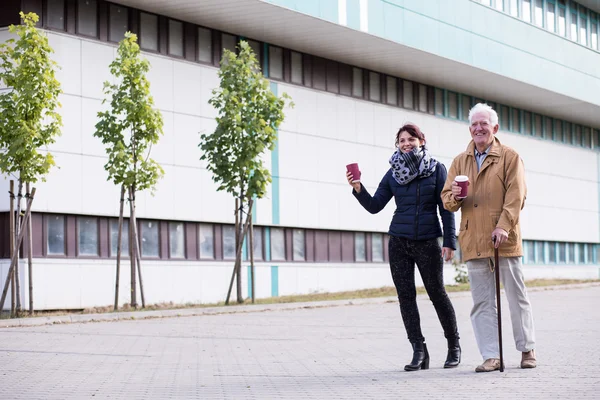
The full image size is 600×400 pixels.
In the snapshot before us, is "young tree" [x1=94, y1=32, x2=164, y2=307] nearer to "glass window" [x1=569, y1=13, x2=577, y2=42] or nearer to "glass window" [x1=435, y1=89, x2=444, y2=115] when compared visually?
"glass window" [x1=435, y1=89, x2=444, y2=115]

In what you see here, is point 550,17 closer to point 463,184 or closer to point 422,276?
point 422,276

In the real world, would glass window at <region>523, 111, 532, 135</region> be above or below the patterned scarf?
above

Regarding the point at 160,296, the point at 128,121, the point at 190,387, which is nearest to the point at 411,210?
the point at 190,387

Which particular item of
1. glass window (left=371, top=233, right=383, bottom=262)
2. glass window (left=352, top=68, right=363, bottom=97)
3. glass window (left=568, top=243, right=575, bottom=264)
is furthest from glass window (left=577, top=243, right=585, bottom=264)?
glass window (left=352, top=68, right=363, bottom=97)

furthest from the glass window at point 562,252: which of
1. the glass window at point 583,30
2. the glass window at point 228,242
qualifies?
the glass window at point 228,242

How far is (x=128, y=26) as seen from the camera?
28281 millimetres

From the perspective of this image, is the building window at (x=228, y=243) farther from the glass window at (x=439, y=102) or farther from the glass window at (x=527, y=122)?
the glass window at (x=527, y=122)

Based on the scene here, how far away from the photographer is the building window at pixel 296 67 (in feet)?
112

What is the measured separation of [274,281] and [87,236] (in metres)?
7.58

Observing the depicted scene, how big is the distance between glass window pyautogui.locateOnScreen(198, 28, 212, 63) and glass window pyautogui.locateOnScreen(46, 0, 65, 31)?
5.07 meters

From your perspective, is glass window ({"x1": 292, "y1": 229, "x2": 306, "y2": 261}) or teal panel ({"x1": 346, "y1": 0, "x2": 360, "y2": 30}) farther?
glass window ({"x1": 292, "y1": 229, "x2": 306, "y2": 261})

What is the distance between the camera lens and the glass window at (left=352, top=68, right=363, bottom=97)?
3688cm

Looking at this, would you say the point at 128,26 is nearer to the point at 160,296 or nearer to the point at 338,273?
the point at 160,296

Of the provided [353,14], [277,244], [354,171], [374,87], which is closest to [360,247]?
[277,244]
